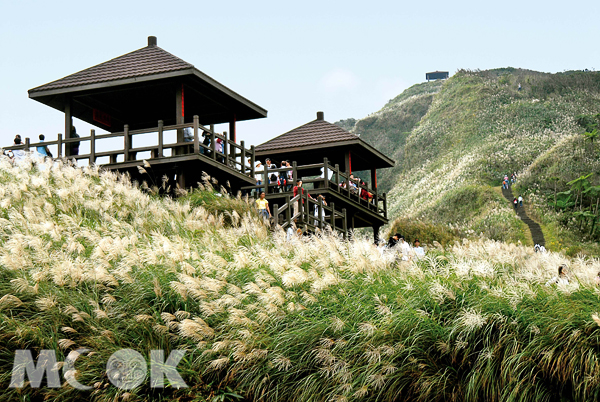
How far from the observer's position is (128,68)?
20281mm

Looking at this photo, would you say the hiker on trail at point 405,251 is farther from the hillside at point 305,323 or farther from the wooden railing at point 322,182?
the wooden railing at point 322,182

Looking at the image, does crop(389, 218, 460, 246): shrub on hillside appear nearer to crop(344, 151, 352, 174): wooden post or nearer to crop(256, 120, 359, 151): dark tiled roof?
crop(344, 151, 352, 174): wooden post

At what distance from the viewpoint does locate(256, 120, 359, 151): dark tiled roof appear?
25875mm

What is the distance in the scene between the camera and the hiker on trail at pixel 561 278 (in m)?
7.43

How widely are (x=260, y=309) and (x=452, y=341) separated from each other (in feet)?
7.52

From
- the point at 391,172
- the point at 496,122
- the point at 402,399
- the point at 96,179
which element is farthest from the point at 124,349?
the point at 391,172

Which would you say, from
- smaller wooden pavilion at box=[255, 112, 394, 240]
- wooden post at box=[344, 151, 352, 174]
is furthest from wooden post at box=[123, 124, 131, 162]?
wooden post at box=[344, 151, 352, 174]

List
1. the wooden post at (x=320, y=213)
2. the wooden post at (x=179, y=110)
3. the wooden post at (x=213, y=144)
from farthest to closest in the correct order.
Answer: the wooden post at (x=179, y=110) → the wooden post at (x=213, y=144) → the wooden post at (x=320, y=213)

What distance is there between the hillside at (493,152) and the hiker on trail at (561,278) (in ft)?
76.1

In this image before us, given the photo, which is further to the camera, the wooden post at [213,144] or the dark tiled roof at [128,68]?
the dark tiled roof at [128,68]

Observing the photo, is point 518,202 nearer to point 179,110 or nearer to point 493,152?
point 493,152

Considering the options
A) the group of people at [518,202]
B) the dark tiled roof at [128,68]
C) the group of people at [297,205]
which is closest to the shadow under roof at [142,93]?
the dark tiled roof at [128,68]

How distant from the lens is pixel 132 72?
19.8 m

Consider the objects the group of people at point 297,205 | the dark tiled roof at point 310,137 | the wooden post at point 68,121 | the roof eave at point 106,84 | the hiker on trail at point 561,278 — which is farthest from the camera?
the dark tiled roof at point 310,137
